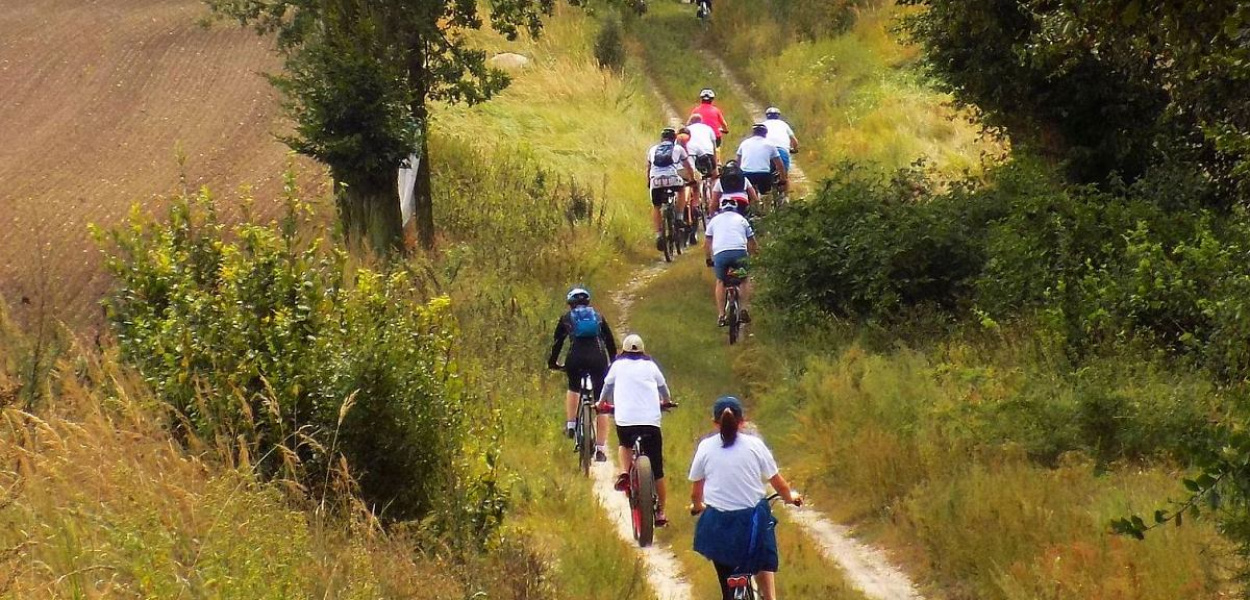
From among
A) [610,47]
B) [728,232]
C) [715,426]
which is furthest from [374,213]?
[610,47]

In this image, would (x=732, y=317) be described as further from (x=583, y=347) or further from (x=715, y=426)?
(x=715, y=426)

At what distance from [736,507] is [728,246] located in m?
8.31

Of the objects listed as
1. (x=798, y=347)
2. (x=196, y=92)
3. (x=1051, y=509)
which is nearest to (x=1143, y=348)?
(x=1051, y=509)

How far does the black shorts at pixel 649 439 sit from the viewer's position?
40.8ft

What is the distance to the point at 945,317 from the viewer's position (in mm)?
16203

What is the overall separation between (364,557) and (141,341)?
280cm

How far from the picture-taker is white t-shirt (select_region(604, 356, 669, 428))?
1239 cm

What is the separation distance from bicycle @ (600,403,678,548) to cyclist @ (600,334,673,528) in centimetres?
6

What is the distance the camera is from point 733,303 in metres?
17.9

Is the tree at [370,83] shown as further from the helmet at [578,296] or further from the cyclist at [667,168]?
the helmet at [578,296]

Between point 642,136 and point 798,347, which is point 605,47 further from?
point 798,347

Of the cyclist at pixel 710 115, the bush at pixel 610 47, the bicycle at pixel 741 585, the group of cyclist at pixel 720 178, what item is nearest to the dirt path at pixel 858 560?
the bicycle at pixel 741 585

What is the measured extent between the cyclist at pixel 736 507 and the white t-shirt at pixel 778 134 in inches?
510

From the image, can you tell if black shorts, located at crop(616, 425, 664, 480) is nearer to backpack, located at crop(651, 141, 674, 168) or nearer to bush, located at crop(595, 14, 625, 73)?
backpack, located at crop(651, 141, 674, 168)
